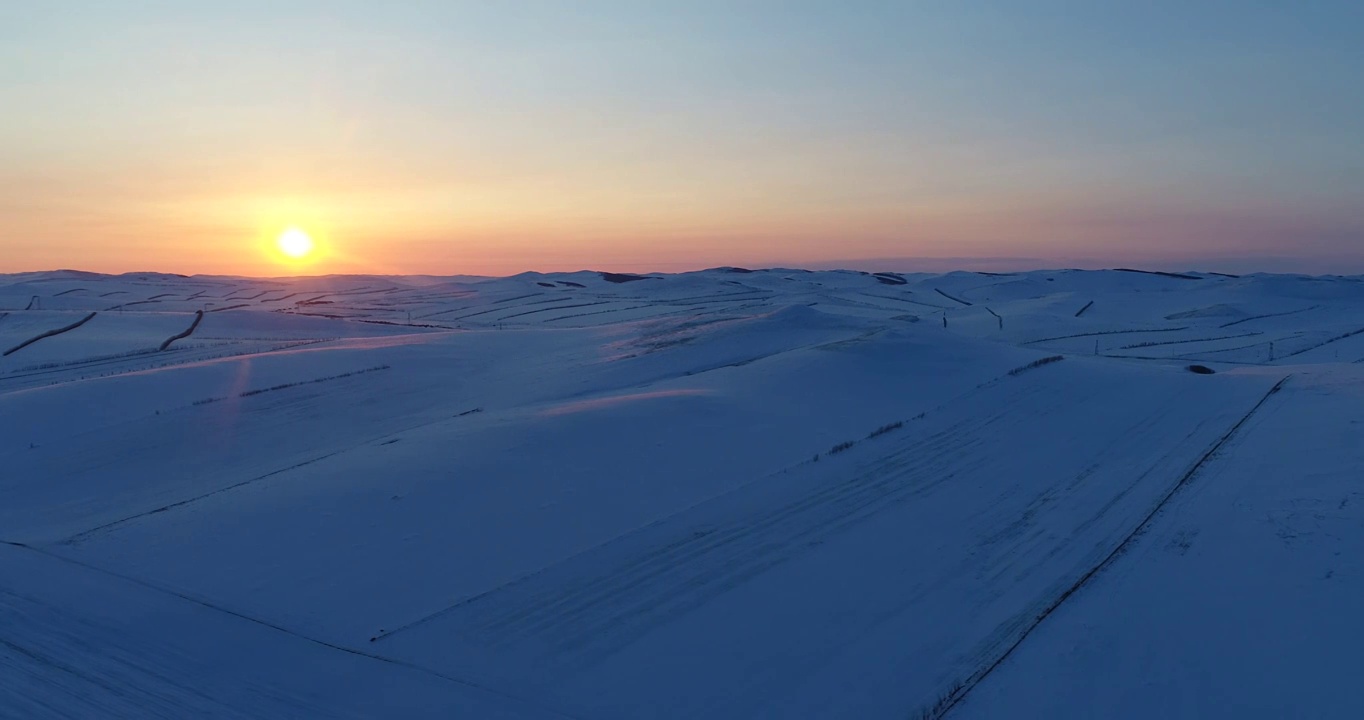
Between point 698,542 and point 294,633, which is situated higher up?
point 698,542

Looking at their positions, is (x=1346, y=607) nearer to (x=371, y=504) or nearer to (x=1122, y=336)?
(x=371, y=504)

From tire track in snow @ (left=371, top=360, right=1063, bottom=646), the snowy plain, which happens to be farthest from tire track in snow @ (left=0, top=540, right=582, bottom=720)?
tire track in snow @ (left=371, top=360, right=1063, bottom=646)

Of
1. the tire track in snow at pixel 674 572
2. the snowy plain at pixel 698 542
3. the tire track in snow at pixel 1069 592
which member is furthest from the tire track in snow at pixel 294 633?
the tire track in snow at pixel 1069 592

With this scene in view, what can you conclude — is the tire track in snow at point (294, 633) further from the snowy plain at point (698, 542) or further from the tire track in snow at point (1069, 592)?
the tire track in snow at point (1069, 592)

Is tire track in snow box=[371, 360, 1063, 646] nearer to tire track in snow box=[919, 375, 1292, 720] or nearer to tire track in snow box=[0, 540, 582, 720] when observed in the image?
tire track in snow box=[0, 540, 582, 720]

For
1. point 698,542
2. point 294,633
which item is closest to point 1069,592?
point 698,542

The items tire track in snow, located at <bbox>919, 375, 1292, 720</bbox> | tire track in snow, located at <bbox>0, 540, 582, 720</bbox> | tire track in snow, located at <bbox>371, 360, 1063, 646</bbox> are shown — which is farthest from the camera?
tire track in snow, located at <bbox>371, 360, 1063, 646</bbox>

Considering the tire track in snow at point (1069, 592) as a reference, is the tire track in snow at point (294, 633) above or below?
below

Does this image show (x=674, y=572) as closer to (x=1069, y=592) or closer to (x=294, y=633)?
(x=294, y=633)

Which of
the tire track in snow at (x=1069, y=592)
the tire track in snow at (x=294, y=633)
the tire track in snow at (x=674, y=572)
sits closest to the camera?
the tire track in snow at (x=1069, y=592)

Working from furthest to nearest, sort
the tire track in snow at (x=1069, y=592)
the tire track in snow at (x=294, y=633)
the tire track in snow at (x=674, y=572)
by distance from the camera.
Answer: the tire track in snow at (x=674, y=572), the tire track in snow at (x=294, y=633), the tire track in snow at (x=1069, y=592)
